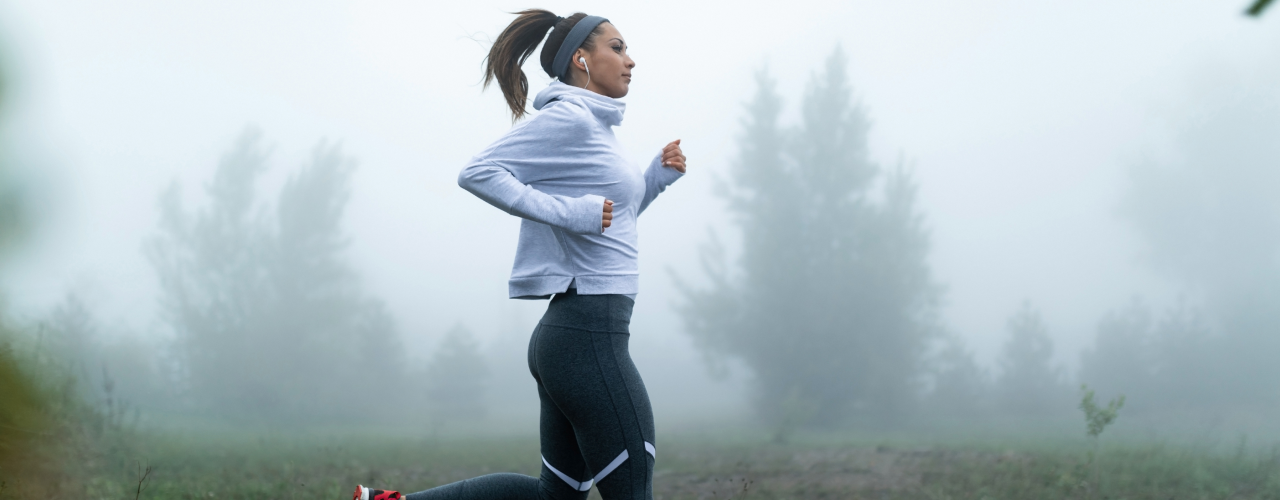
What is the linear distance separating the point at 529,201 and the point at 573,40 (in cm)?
48

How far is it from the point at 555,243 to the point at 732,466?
15.8 feet

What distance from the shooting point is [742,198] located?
13.1 meters

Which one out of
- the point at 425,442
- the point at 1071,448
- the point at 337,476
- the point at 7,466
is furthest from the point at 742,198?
the point at 7,466

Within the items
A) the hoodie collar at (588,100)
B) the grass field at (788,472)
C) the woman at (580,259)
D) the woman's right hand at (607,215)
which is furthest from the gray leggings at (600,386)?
the grass field at (788,472)

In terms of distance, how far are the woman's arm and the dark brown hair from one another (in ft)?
1.14

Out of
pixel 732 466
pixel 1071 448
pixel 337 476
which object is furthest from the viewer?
pixel 1071 448

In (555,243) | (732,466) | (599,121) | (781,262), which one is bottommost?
(732,466)

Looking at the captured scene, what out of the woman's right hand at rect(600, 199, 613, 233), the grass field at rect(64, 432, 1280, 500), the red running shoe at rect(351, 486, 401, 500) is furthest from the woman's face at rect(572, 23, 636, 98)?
the grass field at rect(64, 432, 1280, 500)

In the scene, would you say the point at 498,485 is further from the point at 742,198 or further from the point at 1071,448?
the point at 742,198

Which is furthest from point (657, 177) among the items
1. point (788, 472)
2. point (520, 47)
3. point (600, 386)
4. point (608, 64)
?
point (788, 472)

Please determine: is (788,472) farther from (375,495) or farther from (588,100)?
(588,100)

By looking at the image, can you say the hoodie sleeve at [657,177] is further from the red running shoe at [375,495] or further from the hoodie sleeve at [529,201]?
the red running shoe at [375,495]

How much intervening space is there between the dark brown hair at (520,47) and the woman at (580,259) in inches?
1.8

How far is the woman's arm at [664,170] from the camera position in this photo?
2107 mm
